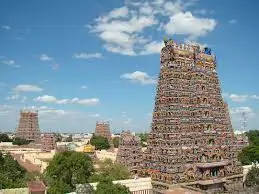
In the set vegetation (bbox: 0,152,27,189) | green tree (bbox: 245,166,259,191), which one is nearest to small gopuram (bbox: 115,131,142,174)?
vegetation (bbox: 0,152,27,189)

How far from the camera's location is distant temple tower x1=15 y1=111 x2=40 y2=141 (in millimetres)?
107562

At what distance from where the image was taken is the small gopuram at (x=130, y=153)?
5619 cm

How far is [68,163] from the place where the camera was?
137 feet

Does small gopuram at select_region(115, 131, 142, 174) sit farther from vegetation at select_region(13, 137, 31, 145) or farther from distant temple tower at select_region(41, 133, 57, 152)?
vegetation at select_region(13, 137, 31, 145)

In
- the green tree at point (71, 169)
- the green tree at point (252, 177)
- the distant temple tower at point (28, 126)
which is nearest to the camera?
the green tree at point (71, 169)

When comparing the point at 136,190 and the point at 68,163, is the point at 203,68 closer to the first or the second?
the point at 136,190

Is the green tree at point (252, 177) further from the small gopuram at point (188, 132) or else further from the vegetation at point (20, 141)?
the vegetation at point (20, 141)

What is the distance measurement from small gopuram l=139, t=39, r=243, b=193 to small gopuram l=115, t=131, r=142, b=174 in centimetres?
686

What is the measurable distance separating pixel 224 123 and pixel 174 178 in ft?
43.5

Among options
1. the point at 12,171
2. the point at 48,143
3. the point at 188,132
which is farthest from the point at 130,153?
the point at 48,143

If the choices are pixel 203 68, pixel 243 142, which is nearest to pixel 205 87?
pixel 203 68

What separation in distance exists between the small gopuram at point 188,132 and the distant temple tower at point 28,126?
2627 inches

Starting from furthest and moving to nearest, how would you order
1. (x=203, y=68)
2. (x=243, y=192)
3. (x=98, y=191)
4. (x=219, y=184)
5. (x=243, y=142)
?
(x=243, y=142), (x=203, y=68), (x=219, y=184), (x=243, y=192), (x=98, y=191)

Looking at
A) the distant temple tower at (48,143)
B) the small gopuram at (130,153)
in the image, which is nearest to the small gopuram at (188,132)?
the small gopuram at (130,153)
